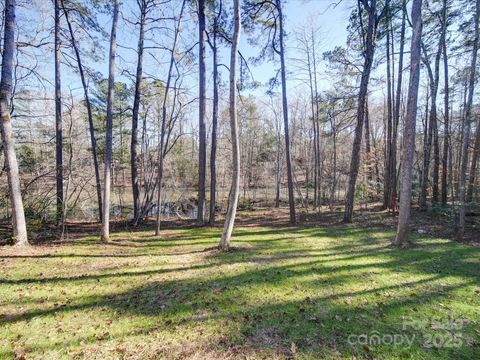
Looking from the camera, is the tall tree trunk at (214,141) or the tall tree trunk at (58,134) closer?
the tall tree trunk at (58,134)

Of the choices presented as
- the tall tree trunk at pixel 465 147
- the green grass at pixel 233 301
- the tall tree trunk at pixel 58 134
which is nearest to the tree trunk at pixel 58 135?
the tall tree trunk at pixel 58 134

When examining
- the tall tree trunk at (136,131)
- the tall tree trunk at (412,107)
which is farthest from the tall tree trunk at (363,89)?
the tall tree trunk at (136,131)

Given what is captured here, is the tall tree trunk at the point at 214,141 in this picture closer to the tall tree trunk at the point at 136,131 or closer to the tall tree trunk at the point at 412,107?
the tall tree trunk at the point at 136,131

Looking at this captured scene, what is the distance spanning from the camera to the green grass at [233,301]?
274 cm

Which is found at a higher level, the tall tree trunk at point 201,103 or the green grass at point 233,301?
the tall tree trunk at point 201,103

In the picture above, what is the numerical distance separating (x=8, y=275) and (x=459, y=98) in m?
20.6

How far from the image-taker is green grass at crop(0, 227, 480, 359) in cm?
274

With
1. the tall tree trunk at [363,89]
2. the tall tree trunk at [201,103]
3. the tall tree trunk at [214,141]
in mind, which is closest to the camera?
the tall tree trunk at [363,89]

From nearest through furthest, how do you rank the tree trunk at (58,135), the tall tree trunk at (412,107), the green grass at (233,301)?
1. the green grass at (233,301)
2. the tall tree trunk at (412,107)
3. the tree trunk at (58,135)

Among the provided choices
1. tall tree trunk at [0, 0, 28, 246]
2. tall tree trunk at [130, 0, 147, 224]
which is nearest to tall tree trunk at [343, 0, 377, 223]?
tall tree trunk at [130, 0, 147, 224]

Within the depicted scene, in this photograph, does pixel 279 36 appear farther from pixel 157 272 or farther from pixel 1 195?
pixel 1 195

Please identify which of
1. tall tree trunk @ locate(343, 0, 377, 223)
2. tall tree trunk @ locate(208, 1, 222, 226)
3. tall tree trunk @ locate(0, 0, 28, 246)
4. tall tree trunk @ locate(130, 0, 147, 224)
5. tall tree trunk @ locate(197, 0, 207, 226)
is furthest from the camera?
tall tree trunk @ locate(130, 0, 147, 224)

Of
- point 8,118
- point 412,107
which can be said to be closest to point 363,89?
point 412,107

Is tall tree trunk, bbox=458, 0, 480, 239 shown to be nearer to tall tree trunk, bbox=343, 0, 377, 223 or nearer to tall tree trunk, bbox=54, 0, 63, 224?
tall tree trunk, bbox=343, 0, 377, 223
